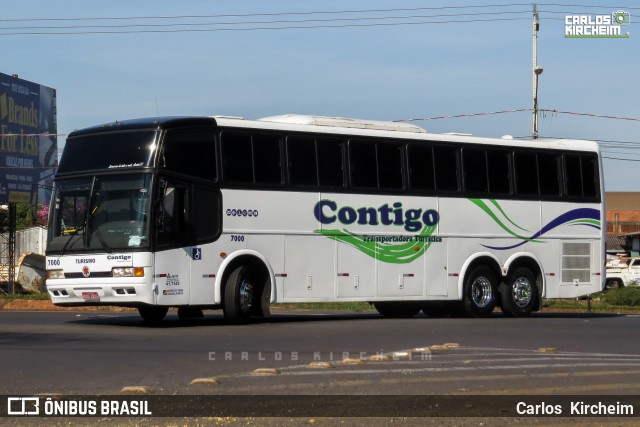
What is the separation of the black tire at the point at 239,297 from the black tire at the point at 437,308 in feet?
18.0

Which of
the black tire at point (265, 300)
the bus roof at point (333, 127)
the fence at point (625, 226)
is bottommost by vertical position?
the black tire at point (265, 300)

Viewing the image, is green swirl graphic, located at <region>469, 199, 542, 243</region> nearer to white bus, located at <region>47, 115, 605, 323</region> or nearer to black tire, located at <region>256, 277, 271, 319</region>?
white bus, located at <region>47, 115, 605, 323</region>

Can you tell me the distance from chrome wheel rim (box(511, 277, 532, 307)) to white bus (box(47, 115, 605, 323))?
0.12ft

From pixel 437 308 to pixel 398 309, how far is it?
0.85 metres

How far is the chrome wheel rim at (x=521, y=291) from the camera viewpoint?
27.5 meters

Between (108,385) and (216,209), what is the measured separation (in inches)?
429

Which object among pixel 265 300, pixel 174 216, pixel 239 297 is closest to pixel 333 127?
pixel 265 300

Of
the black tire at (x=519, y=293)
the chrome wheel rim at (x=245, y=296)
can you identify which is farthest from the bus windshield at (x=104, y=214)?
the black tire at (x=519, y=293)

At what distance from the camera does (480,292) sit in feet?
88.7

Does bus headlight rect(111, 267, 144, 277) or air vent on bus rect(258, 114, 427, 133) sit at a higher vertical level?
air vent on bus rect(258, 114, 427, 133)

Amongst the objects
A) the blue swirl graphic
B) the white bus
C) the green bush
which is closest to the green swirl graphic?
the white bus

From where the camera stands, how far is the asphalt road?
11.7 meters

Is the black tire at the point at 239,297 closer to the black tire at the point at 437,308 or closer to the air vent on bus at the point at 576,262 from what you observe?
the black tire at the point at 437,308

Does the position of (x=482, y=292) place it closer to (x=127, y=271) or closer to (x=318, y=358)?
(x=127, y=271)
